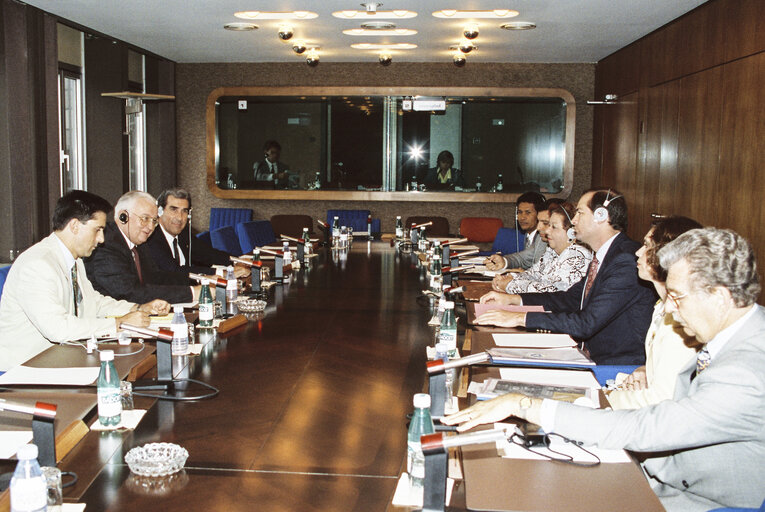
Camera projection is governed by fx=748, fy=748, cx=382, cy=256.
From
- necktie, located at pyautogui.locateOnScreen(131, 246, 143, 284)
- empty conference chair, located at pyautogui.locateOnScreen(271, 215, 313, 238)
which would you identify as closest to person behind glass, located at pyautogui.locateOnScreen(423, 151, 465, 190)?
empty conference chair, located at pyautogui.locateOnScreen(271, 215, 313, 238)

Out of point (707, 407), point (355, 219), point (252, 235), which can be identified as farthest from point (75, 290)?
point (355, 219)

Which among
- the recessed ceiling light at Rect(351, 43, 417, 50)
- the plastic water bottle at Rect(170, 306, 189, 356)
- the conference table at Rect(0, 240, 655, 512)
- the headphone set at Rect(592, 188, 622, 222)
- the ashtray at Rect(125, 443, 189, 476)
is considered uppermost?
the recessed ceiling light at Rect(351, 43, 417, 50)

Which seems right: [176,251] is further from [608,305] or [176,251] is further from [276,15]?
[608,305]

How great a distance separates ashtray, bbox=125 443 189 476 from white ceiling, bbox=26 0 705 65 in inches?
191

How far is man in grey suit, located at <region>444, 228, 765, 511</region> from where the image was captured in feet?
5.60

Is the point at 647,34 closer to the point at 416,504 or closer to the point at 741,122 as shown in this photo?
the point at 741,122

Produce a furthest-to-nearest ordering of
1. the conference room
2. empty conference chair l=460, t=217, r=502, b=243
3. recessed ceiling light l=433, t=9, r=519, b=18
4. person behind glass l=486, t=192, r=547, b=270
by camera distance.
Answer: empty conference chair l=460, t=217, r=502, b=243 → recessed ceiling light l=433, t=9, r=519, b=18 → person behind glass l=486, t=192, r=547, b=270 → the conference room

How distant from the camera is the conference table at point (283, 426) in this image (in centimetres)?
157

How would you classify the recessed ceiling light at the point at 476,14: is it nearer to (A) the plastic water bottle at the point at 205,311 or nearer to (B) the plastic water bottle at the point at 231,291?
(B) the plastic water bottle at the point at 231,291

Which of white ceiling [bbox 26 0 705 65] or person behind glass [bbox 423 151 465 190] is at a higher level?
white ceiling [bbox 26 0 705 65]

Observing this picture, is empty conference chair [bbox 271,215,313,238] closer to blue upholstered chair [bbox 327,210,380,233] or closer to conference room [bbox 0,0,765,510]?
conference room [bbox 0,0,765,510]

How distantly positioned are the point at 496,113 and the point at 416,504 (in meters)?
8.23

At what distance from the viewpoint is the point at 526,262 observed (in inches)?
226

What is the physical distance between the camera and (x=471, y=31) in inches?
273
